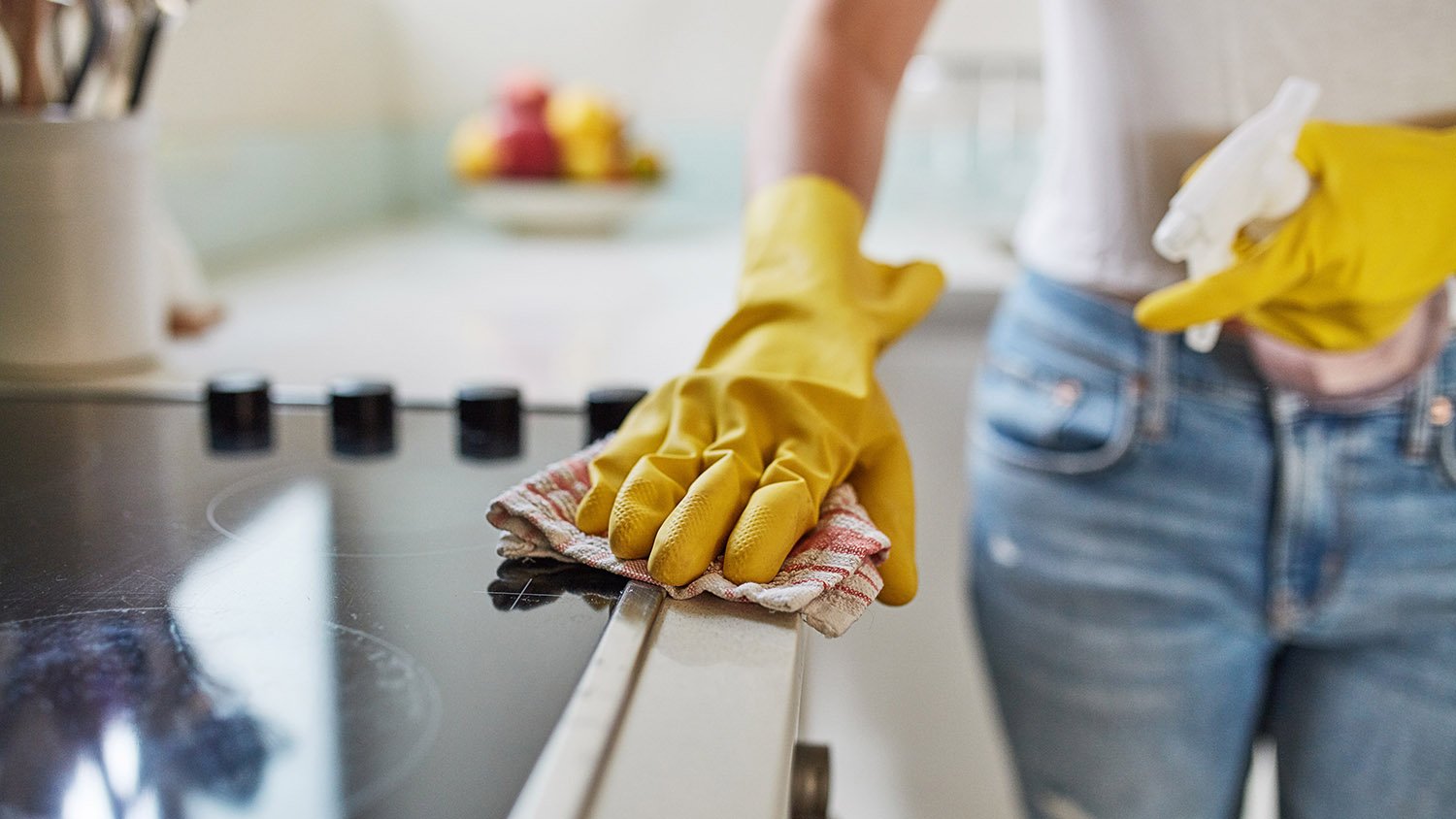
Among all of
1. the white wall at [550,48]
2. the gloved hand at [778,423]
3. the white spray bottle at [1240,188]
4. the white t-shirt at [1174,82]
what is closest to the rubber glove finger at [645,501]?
the gloved hand at [778,423]

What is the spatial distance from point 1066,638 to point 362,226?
52.0 inches

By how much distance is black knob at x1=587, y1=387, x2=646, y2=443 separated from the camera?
637mm

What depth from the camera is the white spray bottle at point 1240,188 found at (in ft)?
1.73

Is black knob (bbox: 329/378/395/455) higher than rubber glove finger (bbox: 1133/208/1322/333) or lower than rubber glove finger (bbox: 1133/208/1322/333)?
lower

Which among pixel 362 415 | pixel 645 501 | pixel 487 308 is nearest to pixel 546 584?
pixel 645 501

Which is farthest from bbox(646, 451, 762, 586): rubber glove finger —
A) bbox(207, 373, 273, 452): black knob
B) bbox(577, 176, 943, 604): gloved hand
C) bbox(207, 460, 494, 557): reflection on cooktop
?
bbox(207, 373, 273, 452): black knob

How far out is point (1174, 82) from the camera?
71 centimetres

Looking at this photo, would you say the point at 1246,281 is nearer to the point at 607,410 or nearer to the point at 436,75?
the point at 607,410

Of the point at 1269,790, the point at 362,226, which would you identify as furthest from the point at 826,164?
the point at 362,226

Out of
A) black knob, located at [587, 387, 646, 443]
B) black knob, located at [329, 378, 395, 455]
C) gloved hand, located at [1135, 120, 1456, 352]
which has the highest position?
gloved hand, located at [1135, 120, 1456, 352]

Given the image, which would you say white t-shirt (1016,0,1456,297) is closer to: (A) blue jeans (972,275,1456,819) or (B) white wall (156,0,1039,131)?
(A) blue jeans (972,275,1456,819)

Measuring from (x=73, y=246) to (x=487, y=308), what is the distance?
41 centimetres

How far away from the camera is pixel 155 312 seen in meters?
0.85

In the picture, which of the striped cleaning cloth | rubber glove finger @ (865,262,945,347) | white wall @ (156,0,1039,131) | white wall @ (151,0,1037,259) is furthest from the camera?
white wall @ (156,0,1039,131)
